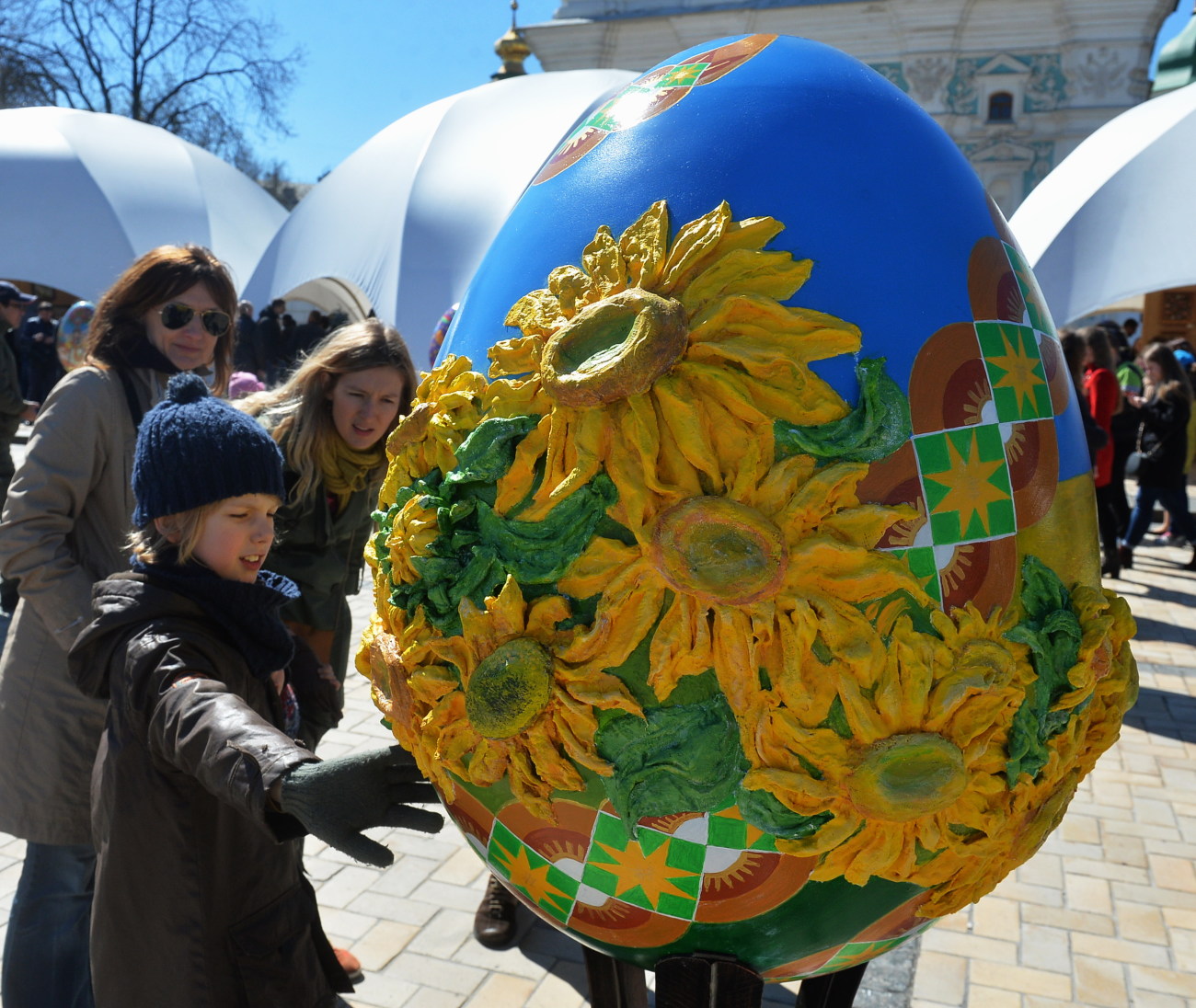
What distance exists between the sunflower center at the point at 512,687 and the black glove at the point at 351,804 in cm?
20

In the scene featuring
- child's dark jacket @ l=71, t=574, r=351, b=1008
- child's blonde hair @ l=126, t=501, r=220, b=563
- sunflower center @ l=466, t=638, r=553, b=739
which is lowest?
child's dark jacket @ l=71, t=574, r=351, b=1008

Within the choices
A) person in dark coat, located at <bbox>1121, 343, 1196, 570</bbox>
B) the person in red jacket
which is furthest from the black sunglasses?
person in dark coat, located at <bbox>1121, 343, 1196, 570</bbox>

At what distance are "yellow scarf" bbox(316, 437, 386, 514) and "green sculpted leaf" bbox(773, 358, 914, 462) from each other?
1641mm

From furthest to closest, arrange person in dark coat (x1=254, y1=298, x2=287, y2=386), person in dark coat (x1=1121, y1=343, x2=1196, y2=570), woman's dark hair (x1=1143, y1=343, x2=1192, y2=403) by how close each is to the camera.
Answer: person in dark coat (x1=254, y1=298, x2=287, y2=386) → woman's dark hair (x1=1143, y1=343, x2=1192, y2=403) → person in dark coat (x1=1121, y1=343, x2=1196, y2=570)

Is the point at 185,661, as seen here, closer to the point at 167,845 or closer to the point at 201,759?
the point at 201,759

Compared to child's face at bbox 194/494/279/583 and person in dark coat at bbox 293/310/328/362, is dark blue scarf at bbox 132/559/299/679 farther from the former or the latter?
person in dark coat at bbox 293/310/328/362

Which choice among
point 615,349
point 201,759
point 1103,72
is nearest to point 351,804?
point 201,759

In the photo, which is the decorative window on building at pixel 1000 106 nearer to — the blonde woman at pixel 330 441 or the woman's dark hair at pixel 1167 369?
the woman's dark hair at pixel 1167 369

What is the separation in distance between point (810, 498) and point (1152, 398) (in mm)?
7851

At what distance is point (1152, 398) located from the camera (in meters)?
8.17

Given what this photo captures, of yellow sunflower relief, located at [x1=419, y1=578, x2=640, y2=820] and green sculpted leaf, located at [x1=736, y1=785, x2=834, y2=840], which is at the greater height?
yellow sunflower relief, located at [x1=419, y1=578, x2=640, y2=820]

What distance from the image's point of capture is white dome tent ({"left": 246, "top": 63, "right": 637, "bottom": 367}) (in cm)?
1116

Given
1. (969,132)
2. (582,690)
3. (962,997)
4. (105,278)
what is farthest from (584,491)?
(969,132)

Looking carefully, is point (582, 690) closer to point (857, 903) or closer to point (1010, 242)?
point (857, 903)
